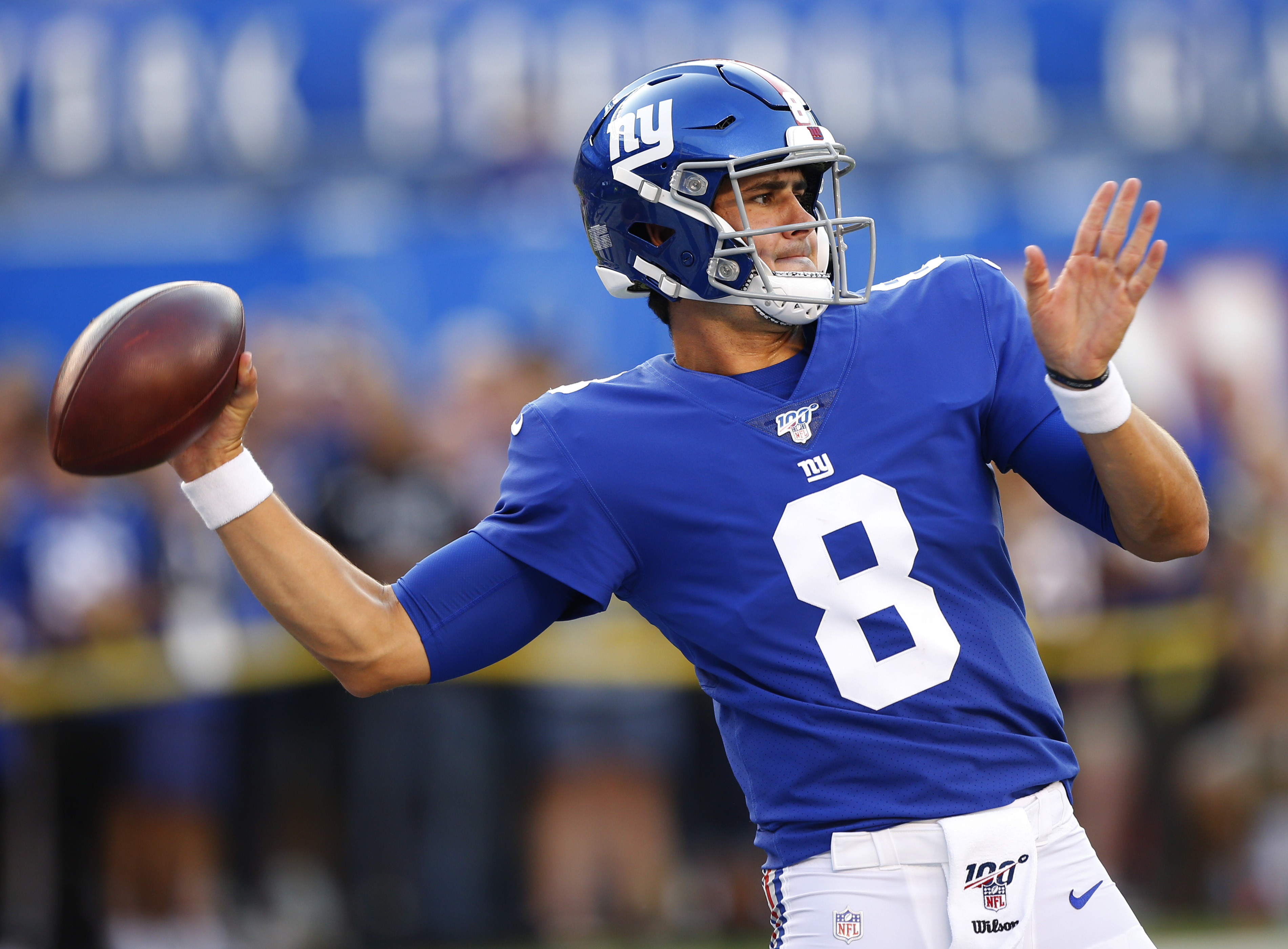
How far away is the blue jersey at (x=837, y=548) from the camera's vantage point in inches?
88.9

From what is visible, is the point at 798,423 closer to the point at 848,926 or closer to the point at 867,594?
the point at 867,594

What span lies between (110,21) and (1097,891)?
25.9 ft

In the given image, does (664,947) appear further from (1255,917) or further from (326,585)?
(326,585)

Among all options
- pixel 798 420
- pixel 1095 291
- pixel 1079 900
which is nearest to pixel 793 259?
pixel 798 420

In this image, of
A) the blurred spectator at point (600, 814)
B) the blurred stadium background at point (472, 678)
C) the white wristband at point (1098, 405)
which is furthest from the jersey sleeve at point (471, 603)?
the blurred spectator at point (600, 814)

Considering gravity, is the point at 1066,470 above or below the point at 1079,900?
above

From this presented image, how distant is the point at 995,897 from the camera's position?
7.16 ft

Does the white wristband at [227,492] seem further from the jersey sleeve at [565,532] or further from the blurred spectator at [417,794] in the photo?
the blurred spectator at [417,794]

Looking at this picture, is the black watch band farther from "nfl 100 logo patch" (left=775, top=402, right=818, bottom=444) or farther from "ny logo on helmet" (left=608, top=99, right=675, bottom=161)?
"ny logo on helmet" (left=608, top=99, right=675, bottom=161)

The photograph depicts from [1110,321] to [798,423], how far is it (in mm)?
498

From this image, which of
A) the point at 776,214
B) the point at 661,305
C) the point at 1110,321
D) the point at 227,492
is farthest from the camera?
the point at 661,305

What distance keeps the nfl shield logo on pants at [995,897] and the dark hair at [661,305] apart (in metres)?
1.14

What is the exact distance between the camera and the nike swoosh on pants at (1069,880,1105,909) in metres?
2.28

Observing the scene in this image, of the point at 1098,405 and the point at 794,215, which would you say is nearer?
A: the point at 1098,405
